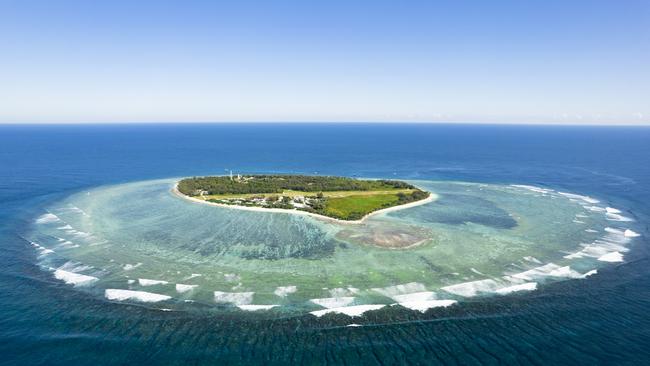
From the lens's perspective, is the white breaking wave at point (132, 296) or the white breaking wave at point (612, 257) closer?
the white breaking wave at point (132, 296)

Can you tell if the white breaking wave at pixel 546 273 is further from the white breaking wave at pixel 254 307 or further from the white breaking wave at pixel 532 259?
the white breaking wave at pixel 254 307

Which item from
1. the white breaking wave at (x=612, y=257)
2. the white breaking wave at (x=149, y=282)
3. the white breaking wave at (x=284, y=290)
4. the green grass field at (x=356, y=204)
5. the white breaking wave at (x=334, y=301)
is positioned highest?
the green grass field at (x=356, y=204)

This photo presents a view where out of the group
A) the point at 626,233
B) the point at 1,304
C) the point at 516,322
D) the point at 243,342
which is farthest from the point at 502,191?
the point at 1,304

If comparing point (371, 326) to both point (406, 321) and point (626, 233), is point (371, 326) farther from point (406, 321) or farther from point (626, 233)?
point (626, 233)

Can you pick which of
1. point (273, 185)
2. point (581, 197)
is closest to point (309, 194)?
point (273, 185)

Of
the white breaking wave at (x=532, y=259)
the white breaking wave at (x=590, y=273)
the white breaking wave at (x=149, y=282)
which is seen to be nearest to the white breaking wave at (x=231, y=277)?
the white breaking wave at (x=149, y=282)

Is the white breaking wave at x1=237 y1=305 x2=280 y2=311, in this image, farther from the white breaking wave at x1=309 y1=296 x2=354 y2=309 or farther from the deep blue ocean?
the white breaking wave at x1=309 y1=296 x2=354 y2=309

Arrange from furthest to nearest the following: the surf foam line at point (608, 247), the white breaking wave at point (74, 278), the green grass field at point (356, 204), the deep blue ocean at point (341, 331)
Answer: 1. the green grass field at point (356, 204)
2. the surf foam line at point (608, 247)
3. the white breaking wave at point (74, 278)
4. the deep blue ocean at point (341, 331)
